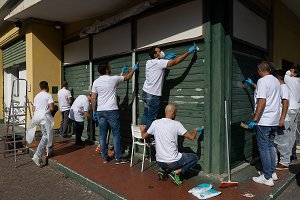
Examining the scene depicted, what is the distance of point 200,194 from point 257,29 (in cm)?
407

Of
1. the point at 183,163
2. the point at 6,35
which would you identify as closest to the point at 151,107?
the point at 183,163

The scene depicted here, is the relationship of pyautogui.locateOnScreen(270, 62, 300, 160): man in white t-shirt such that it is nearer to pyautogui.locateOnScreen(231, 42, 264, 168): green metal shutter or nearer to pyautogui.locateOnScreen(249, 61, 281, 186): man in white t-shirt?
pyautogui.locateOnScreen(231, 42, 264, 168): green metal shutter

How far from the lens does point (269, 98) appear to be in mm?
3883

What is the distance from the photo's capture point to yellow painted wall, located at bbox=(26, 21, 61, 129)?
26.9ft

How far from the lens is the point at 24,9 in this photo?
7.04 metres

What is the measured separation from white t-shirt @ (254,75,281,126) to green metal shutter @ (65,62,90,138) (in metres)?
5.36

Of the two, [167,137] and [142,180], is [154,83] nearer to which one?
[167,137]

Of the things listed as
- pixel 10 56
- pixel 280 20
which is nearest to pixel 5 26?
pixel 10 56

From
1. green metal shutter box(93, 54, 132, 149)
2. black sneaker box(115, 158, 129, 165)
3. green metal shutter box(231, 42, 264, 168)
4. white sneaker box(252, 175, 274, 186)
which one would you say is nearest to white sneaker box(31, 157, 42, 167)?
black sneaker box(115, 158, 129, 165)

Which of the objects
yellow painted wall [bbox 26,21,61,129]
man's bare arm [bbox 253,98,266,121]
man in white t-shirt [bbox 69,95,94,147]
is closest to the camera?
man's bare arm [bbox 253,98,266,121]

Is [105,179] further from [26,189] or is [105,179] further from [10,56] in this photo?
[10,56]

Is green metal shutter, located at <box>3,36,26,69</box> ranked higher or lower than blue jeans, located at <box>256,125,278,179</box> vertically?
higher

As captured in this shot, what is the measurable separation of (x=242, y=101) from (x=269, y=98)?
43.1 inches

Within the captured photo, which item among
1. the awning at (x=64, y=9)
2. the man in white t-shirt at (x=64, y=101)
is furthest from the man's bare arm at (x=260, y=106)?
the man in white t-shirt at (x=64, y=101)
